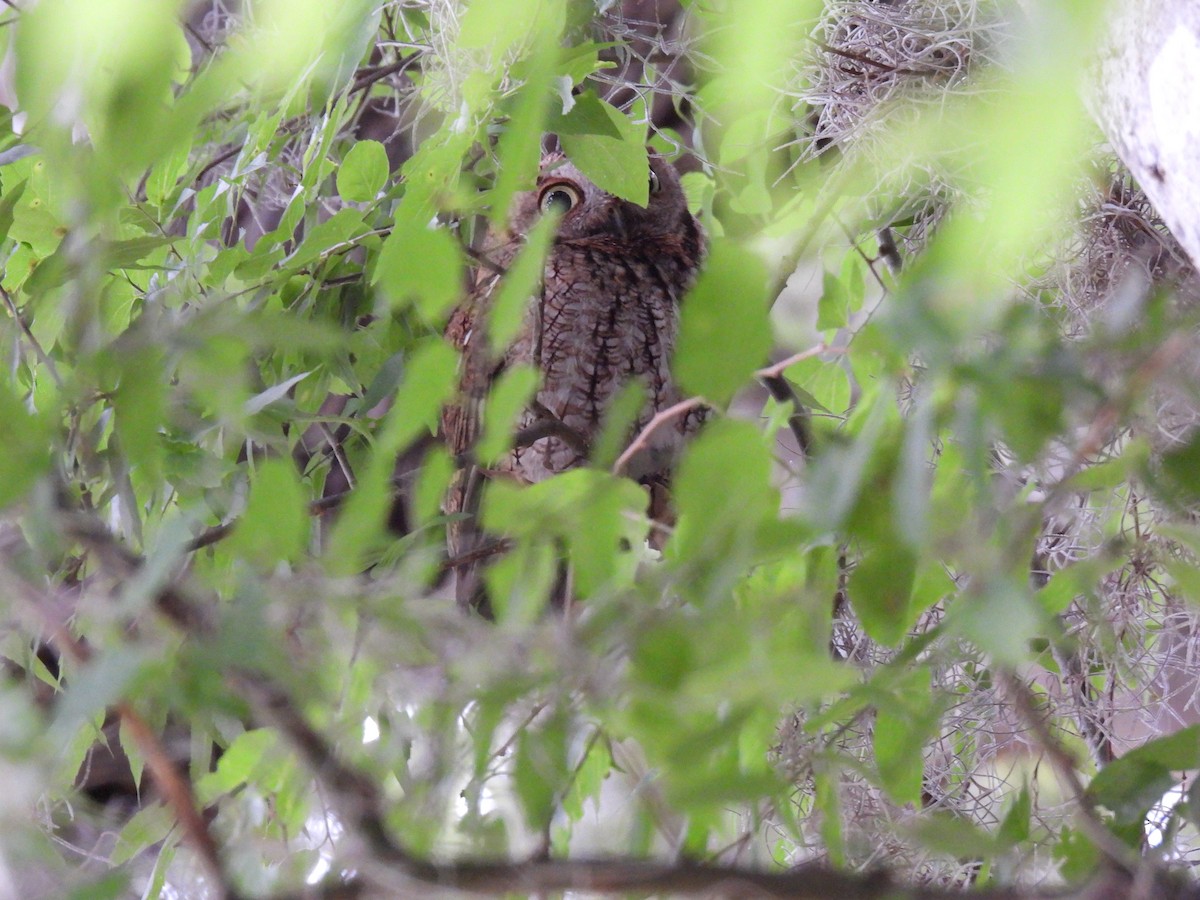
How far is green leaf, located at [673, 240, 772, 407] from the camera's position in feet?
1.05

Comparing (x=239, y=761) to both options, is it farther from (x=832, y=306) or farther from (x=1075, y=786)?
(x=832, y=306)

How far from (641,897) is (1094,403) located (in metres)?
0.22

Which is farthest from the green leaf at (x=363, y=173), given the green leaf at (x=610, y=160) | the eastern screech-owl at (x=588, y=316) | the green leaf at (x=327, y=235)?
the eastern screech-owl at (x=588, y=316)

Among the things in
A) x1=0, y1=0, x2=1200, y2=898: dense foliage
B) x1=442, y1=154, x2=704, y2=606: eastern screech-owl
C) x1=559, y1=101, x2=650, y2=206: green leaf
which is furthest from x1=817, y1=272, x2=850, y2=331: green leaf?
x1=0, y1=0, x2=1200, y2=898: dense foliage

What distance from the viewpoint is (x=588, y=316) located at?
164 cm

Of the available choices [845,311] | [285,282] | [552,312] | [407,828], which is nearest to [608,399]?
[552,312]

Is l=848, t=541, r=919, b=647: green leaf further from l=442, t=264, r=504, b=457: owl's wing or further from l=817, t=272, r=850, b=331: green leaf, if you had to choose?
l=442, t=264, r=504, b=457: owl's wing

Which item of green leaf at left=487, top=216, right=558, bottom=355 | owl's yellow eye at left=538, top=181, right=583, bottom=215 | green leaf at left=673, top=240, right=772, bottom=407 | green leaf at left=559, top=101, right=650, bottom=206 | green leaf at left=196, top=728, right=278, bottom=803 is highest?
green leaf at left=487, top=216, right=558, bottom=355

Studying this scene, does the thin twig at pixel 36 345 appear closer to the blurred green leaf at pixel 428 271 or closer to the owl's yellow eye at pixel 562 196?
the blurred green leaf at pixel 428 271

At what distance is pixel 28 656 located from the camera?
2.63 ft

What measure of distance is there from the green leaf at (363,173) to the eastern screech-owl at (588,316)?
36 cm

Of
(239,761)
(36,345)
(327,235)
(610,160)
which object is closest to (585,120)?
(610,160)

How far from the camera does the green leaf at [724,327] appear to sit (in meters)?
0.32

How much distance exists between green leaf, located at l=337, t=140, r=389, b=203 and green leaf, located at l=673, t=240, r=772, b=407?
2.51 ft
